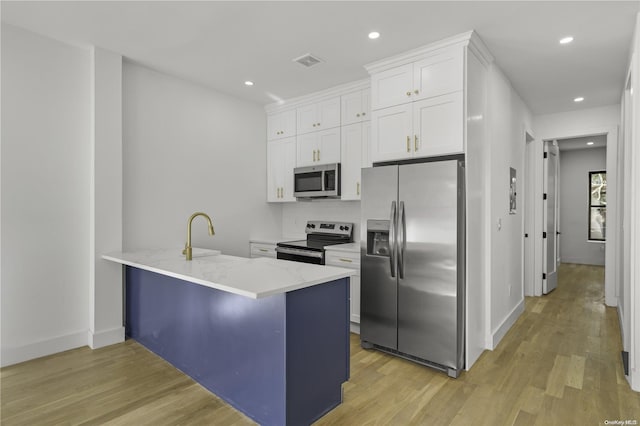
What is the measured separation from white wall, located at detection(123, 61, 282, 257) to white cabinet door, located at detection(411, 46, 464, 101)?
7.87 ft

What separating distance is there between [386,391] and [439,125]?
2129 mm

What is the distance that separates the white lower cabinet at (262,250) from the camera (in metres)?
4.35

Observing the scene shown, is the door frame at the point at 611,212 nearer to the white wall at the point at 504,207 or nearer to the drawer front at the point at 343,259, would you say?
the white wall at the point at 504,207

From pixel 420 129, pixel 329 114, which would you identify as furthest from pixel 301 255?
pixel 420 129

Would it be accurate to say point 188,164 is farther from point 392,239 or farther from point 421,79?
point 421,79

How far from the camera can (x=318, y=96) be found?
424 cm

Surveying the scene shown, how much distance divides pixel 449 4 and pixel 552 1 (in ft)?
2.26

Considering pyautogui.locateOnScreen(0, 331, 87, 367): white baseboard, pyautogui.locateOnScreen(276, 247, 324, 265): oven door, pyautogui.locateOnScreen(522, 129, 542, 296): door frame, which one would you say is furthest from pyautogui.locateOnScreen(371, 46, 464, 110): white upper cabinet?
pyautogui.locateOnScreen(0, 331, 87, 367): white baseboard

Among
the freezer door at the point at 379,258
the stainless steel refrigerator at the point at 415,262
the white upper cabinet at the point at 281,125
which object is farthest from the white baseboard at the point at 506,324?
the white upper cabinet at the point at 281,125

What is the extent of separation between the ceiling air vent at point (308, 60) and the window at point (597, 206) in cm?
776

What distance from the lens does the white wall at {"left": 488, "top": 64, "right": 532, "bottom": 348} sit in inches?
130

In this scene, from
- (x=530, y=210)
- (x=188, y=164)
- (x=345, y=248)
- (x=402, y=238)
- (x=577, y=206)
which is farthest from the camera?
(x=577, y=206)

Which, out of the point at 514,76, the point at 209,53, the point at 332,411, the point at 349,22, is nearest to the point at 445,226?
the point at 332,411

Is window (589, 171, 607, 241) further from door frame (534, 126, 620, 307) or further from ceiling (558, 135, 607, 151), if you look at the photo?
door frame (534, 126, 620, 307)
